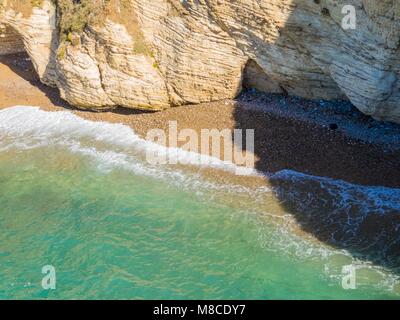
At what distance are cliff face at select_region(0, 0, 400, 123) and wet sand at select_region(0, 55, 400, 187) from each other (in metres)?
0.60

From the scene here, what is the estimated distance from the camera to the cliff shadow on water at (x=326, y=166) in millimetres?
18344

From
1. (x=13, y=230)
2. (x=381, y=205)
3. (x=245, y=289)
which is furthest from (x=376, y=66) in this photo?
(x=13, y=230)

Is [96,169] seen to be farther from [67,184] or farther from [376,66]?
[376,66]

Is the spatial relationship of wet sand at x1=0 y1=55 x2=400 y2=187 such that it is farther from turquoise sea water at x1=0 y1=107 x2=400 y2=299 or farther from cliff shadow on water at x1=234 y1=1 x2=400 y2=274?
turquoise sea water at x1=0 y1=107 x2=400 y2=299

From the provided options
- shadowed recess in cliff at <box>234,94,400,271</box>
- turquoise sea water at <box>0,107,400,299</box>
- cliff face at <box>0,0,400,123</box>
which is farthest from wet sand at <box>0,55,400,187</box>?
turquoise sea water at <box>0,107,400,299</box>

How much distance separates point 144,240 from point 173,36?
31.6ft

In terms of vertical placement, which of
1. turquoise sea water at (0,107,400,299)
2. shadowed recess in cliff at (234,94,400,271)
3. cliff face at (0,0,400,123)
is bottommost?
turquoise sea water at (0,107,400,299)

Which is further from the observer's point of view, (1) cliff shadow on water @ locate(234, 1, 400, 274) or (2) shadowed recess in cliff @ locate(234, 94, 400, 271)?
(1) cliff shadow on water @ locate(234, 1, 400, 274)

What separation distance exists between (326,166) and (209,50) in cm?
716

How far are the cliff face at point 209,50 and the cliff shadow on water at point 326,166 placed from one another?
1.28ft

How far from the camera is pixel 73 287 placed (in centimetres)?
1727

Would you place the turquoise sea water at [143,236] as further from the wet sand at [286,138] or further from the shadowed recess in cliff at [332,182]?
Result: the wet sand at [286,138]

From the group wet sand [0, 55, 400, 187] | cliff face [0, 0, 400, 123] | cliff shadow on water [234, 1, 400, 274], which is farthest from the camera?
wet sand [0, 55, 400, 187]

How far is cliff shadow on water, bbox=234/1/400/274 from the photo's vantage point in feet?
60.2
